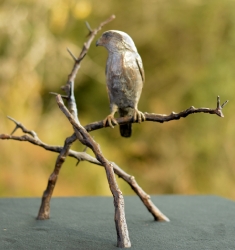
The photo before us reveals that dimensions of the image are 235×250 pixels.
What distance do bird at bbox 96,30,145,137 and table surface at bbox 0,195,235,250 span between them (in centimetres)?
42

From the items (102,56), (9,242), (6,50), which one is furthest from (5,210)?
(102,56)

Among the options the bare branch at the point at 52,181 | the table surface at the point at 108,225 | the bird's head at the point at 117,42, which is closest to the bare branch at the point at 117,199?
the table surface at the point at 108,225

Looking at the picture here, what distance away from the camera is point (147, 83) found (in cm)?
348

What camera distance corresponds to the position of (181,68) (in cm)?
341

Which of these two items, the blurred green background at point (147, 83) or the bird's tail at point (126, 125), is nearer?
the bird's tail at point (126, 125)

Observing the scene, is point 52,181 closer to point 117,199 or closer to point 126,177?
point 126,177

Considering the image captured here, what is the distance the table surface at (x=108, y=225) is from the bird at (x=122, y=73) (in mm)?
421

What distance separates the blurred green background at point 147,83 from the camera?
10.6ft

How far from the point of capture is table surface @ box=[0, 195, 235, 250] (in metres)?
1.32

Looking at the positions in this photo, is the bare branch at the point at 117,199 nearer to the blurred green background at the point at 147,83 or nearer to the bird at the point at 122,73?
the bird at the point at 122,73

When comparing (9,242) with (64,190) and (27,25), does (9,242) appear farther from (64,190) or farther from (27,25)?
(27,25)

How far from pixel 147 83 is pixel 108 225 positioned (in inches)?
80.3

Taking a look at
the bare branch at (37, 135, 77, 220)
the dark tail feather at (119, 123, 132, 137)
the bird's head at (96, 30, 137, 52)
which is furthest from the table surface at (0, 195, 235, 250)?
the bird's head at (96, 30, 137, 52)

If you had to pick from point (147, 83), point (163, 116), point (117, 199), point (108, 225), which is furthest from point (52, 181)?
point (147, 83)
